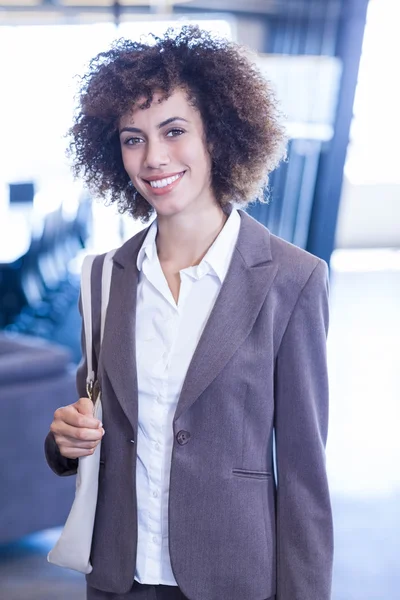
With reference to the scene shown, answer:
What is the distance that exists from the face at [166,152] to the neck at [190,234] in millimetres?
25

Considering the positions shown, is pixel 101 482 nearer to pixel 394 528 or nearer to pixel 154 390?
A: pixel 154 390

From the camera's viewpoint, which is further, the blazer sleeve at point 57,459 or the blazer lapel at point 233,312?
the blazer sleeve at point 57,459

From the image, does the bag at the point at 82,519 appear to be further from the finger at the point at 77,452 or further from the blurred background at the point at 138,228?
the blurred background at the point at 138,228

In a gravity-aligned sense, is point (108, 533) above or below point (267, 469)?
below

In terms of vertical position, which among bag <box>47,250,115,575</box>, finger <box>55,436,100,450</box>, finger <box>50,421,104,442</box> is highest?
finger <box>50,421,104,442</box>

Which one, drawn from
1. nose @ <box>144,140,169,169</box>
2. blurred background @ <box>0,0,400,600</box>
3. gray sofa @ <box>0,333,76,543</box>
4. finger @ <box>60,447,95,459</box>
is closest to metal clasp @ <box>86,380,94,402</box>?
finger @ <box>60,447,95,459</box>

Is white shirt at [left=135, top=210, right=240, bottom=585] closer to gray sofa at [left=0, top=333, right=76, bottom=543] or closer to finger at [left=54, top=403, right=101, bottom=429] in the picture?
finger at [left=54, top=403, right=101, bottom=429]

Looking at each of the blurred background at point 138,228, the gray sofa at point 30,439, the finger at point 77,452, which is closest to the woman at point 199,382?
the finger at point 77,452

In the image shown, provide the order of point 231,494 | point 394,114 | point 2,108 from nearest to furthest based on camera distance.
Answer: point 231,494 < point 2,108 < point 394,114

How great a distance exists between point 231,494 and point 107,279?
485mm

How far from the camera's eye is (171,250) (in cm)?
167

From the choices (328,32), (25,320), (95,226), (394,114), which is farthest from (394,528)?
(394,114)

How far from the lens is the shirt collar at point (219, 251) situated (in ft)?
5.23

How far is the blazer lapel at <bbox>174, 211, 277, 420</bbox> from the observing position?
1.50 meters
